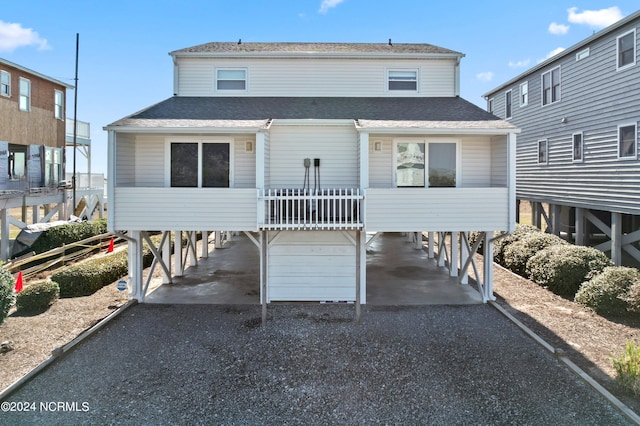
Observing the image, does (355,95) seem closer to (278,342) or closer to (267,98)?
(267,98)

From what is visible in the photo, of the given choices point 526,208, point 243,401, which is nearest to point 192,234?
point 243,401

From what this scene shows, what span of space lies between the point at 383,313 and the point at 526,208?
38078 mm

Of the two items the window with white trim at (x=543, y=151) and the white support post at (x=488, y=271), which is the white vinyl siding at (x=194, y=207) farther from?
the window with white trim at (x=543, y=151)

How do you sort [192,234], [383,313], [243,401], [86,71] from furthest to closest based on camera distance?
[86,71], [192,234], [383,313], [243,401]

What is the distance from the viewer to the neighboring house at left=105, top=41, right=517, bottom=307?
34.0 ft

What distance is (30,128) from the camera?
19875mm

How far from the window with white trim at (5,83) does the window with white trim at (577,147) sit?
80.8ft

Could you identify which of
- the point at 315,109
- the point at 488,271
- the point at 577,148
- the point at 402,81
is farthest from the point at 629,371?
the point at 577,148

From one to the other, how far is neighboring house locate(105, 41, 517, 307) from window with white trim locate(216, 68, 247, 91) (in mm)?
34

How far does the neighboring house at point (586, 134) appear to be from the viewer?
13445 mm

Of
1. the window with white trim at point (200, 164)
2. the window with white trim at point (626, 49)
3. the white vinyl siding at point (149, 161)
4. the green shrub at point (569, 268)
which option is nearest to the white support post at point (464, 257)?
the green shrub at point (569, 268)

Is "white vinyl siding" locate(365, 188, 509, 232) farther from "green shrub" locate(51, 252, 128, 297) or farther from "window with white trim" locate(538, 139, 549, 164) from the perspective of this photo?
"window with white trim" locate(538, 139, 549, 164)

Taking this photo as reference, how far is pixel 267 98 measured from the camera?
1340 cm

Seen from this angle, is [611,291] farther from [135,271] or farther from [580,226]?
[135,271]
